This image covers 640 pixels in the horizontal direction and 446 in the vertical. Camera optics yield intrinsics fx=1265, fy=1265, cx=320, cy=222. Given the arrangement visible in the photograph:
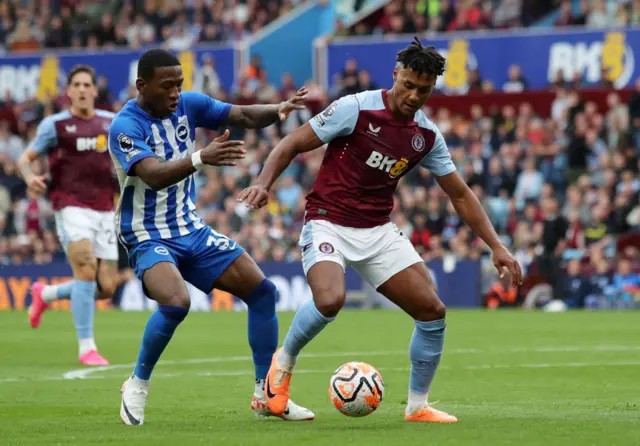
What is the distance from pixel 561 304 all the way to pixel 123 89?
12.5 m

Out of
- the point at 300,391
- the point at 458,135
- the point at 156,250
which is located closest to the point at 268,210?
the point at 458,135

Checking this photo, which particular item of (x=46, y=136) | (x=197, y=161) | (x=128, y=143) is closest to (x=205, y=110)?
(x=128, y=143)

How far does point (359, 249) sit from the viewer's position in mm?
8242

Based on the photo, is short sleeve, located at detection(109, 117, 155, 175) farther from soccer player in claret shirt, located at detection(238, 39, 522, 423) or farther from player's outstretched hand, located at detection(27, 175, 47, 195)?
player's outstretched hand, located at detection(27, 175, 47, 195)

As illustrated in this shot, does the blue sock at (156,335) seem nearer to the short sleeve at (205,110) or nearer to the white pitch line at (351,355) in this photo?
the short sleeve at (205,110)

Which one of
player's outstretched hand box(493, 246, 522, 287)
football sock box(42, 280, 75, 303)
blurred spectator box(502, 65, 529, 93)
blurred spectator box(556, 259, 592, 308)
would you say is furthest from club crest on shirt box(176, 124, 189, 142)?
blurred spectator box(502, 65, 529, 93)

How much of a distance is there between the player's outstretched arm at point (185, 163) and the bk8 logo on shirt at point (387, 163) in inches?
40.9

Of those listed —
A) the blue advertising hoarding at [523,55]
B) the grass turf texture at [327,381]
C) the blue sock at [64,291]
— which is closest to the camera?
the grass turf texture at [327,381]

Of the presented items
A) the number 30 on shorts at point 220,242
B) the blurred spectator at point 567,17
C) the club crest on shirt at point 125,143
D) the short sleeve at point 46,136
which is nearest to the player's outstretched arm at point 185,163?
the club crest on shirt at point 125,143

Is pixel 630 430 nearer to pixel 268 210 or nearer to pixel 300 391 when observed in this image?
pixel 300 391

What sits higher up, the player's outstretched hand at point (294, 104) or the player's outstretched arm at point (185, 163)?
the player's outstretched hand at point (294, 104)

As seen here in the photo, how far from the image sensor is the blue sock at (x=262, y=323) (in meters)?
8.49

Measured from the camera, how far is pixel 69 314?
825 inches

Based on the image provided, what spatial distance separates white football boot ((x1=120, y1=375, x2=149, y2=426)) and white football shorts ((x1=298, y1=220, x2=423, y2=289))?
1.29 metres
